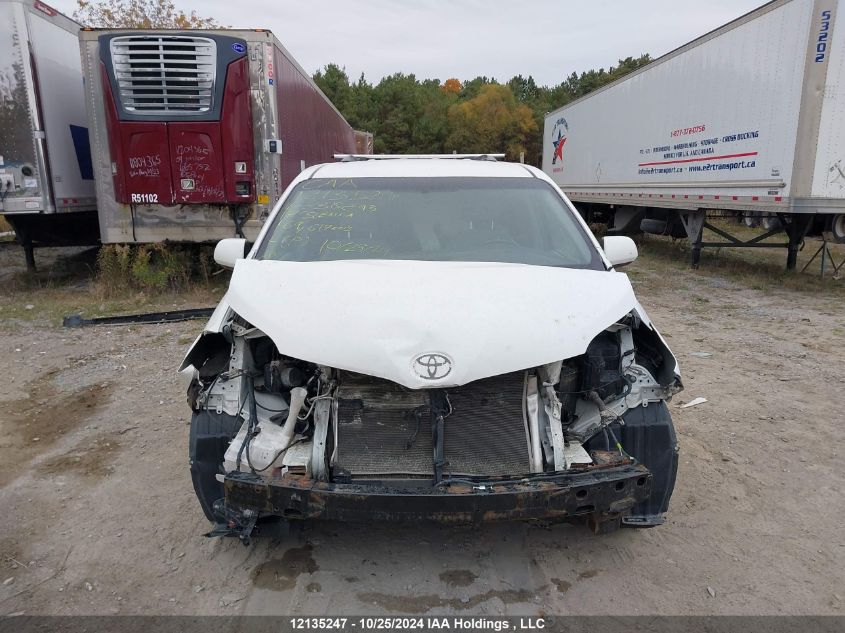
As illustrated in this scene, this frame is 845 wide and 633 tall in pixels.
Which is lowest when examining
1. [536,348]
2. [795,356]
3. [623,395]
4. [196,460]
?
[795,356]

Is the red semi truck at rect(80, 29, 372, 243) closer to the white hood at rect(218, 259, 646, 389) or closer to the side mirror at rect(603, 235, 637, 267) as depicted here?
the white hood at rect(218, 259, 646, 389)

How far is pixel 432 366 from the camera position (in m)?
2.45

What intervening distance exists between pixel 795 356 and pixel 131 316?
7543 mm

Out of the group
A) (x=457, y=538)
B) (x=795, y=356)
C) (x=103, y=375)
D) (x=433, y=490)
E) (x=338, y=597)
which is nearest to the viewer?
(x=433, y=490)

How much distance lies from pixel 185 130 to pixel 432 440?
691 cm

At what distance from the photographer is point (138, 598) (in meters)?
2.67

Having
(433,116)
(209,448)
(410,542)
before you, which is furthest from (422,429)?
(433,116)

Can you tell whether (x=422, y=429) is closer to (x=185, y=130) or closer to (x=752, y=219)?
(x=185, y=130)

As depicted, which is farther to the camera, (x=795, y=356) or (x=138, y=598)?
(x=795, y=356)

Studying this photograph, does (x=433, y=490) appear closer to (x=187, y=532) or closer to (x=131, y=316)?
(x=187, y=532)

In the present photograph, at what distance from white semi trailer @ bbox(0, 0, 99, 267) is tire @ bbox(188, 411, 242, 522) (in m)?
7.30

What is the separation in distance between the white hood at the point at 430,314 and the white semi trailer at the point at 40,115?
7.09 m

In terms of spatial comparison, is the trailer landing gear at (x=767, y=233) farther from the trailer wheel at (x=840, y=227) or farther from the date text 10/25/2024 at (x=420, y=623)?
the date text 10/25/2024 at (x=420, y=623)

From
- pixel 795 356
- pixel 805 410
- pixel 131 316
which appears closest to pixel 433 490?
pixel 805 410
